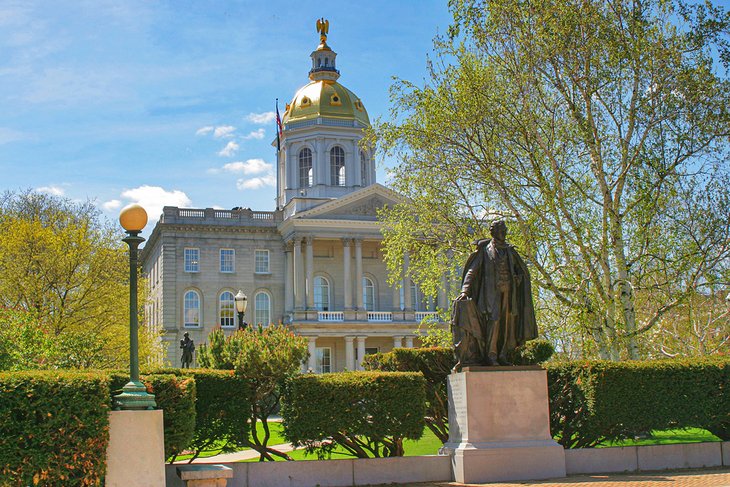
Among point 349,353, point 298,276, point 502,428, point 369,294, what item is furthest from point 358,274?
point 502,428

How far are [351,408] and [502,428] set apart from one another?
244 centimetres

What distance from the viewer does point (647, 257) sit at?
71.2 feet

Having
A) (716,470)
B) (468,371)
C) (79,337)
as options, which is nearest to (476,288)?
(468,371)

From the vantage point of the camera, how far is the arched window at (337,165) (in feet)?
225

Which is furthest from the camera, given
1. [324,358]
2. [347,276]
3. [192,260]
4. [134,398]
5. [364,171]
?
[364,171]

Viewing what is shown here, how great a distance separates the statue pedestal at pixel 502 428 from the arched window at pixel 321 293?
161 ft

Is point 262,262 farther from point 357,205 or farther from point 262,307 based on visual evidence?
point 357,205

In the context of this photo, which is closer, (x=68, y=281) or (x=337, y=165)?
(x=68, y=281)

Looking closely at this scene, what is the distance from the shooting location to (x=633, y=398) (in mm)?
15664

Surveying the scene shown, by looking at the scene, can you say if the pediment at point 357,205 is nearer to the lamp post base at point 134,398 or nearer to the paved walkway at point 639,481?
the paved walkway at point 639,481

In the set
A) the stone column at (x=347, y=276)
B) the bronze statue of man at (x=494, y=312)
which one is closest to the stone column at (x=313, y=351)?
the stone column at (x=347, y=276)

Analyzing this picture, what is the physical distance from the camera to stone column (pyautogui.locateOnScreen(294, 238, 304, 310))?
200 feet

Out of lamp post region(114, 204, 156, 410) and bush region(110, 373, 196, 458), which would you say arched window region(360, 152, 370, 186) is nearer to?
bush region(110, 373, 196, 458)

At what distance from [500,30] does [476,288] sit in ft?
32.2
